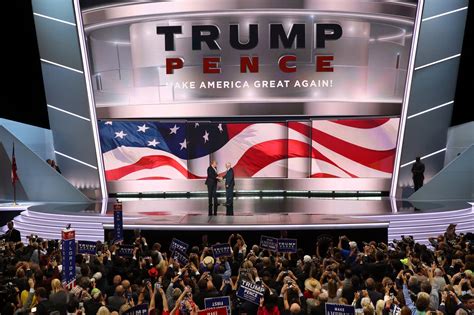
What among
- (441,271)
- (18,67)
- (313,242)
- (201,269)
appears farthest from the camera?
(18,67)

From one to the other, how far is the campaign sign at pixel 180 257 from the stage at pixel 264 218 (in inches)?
216

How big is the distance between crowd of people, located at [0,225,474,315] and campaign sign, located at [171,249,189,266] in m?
0.16

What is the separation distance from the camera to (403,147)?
2700 centimetres

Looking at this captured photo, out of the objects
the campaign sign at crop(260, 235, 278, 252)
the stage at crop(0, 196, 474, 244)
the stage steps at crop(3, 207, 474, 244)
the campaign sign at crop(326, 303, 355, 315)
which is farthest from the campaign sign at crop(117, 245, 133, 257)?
the stage steps at crop(3, 207, 474, 244)

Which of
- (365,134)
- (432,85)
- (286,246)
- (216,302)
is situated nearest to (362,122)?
(365,134)

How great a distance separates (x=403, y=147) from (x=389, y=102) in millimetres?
1829

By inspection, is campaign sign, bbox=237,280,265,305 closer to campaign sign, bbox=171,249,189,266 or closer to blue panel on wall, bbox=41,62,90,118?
campaign sign, bbox=171,249,189,266

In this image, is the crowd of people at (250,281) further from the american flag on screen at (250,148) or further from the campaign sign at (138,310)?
the american flag on screen at (250,148)

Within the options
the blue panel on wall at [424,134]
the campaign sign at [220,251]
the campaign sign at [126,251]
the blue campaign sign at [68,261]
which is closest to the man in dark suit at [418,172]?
the blue panel on wall at [424,134]

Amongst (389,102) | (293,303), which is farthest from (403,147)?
(293,303)

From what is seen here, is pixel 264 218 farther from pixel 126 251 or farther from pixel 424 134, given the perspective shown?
pixel 424 134

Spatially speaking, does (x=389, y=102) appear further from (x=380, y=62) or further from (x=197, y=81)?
(x=197, y=81)

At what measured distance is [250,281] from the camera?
897cm

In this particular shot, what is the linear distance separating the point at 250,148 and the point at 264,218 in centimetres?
828
